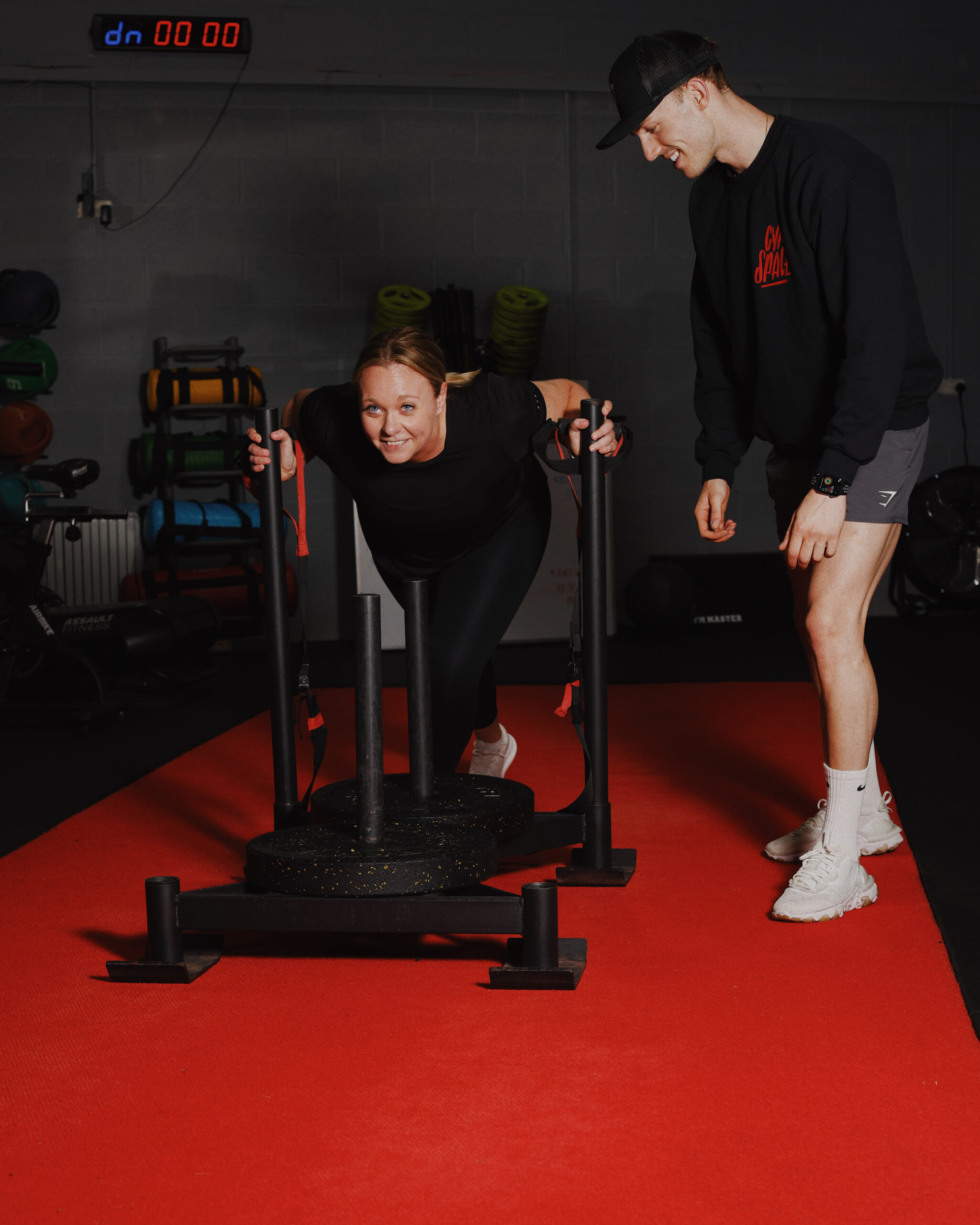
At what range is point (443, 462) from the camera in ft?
7.47

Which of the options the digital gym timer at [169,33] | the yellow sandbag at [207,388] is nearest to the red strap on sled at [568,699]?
the yellow sandbag at [207,388]

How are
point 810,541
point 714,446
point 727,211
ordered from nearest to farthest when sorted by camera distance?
point 810,541 → point 727,211 → point 714,446

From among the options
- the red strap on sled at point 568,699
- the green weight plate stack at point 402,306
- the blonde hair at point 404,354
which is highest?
the green weight plate stack at point 402,306

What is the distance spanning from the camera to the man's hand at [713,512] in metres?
2.21

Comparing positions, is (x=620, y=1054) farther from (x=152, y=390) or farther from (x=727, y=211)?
(x=152, y=390)

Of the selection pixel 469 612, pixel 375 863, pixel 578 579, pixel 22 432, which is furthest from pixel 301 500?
pixel 22 432

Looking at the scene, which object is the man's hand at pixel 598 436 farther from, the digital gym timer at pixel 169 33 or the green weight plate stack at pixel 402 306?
the digital gym timer at pixel 169 33

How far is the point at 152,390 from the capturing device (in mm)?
6371

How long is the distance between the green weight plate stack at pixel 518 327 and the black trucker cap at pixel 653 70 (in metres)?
4.36

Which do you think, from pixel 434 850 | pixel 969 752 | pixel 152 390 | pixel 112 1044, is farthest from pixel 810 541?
pixel 152 390

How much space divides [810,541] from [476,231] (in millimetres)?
5391

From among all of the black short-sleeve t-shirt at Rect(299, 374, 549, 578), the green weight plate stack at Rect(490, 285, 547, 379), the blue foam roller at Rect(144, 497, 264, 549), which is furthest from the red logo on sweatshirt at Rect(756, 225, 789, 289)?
the blue foam roller at Rect(144, 497, 264, 549)

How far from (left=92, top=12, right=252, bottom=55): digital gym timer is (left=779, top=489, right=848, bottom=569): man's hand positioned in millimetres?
5877

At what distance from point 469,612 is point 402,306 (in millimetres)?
4299
